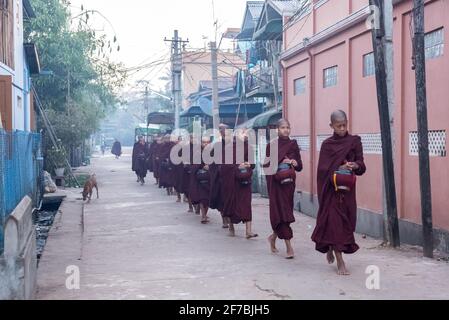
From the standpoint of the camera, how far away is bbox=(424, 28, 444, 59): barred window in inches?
348

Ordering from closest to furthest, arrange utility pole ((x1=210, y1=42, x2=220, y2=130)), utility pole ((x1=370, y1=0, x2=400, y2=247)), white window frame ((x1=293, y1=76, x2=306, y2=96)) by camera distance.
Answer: utility pole ((x1=370, y1=0, x2=400, y2=247)) < white window frame ((x1=293, y1=76, x2=306, y2=96)) < utility pole ((x1=210, y1=42, x2=220, y2=130))

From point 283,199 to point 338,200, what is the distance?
3.96 ft

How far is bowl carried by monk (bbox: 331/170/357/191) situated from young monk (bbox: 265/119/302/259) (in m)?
1.14

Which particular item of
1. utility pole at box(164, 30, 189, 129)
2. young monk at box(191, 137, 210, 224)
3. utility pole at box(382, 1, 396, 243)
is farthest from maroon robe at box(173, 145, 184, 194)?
utility pole at box(164, 30, 189, 129)

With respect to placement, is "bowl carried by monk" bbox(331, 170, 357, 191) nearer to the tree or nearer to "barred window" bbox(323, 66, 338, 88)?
"barred window" bbox(323, 66, 338, 88)

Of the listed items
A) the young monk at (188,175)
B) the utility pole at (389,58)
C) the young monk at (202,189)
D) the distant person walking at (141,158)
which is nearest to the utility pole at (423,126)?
the utility pole at (389,58)

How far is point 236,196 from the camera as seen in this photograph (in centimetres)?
1022

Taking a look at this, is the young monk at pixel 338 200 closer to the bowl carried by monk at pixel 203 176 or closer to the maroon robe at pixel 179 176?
the bowl carried by monk at pixel 203 176

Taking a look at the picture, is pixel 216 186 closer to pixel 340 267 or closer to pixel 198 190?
pixel 198 190

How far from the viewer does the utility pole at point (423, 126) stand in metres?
8.25

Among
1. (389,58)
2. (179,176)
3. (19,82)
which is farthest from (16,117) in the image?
(389,58)
